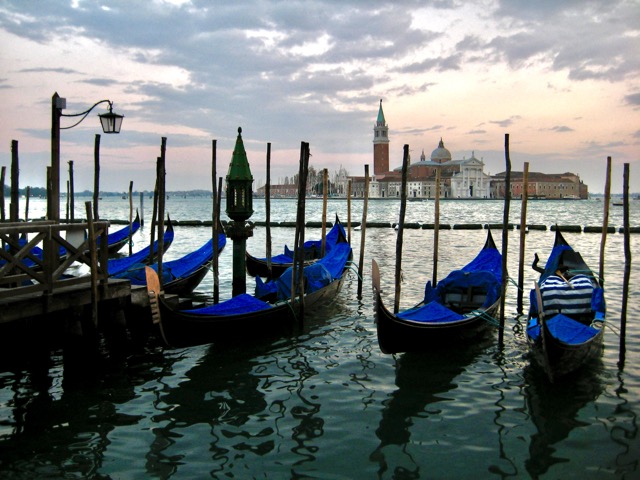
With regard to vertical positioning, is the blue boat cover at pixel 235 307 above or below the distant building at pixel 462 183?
below

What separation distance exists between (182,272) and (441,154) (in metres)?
105

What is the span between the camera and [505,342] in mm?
5805

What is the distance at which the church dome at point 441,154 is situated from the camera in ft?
358

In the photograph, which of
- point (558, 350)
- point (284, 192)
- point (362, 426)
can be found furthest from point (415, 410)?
point (284, 192)

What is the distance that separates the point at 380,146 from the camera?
342 feet

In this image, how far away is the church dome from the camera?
109 m

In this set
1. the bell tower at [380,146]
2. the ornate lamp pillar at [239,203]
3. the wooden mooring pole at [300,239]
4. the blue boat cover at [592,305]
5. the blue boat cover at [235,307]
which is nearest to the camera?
the blue boat cover at [592,305]

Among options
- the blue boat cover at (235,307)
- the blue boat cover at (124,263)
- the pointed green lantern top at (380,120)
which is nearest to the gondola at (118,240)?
the blue boat cover at (124,263)

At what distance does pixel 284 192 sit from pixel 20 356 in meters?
112

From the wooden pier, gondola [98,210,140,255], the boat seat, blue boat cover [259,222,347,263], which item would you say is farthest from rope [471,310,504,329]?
gondola [98,210,140,255]

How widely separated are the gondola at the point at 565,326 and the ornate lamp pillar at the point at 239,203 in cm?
365

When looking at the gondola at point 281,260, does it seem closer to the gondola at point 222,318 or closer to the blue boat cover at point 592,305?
the gondola at point 222,318

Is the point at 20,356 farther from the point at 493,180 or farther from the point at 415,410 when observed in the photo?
the point at 493,180

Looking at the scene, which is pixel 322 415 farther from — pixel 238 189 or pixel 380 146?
pixel 380 146
